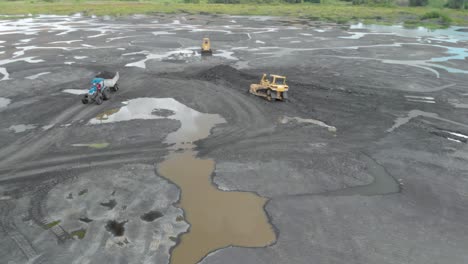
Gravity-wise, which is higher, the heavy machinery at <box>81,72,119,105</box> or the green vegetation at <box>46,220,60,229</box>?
the heavy machinery at <box>81,72,119,105</box>

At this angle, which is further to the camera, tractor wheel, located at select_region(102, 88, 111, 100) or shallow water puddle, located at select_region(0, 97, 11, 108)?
tractor wheel, located at select_region(102, 88, 111, 100)

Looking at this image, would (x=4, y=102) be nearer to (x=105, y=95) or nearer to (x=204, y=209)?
(x=105, y=95)

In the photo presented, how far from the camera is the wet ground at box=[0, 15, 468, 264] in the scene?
38.3ft

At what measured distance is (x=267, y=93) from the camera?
26.1 m

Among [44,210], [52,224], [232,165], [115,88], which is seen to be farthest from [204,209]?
[115,88]

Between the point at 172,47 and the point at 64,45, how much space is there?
13.9m

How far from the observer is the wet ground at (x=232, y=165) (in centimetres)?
1169

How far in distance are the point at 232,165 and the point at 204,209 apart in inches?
141

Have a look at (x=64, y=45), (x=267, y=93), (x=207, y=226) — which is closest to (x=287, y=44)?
(x=267, y=93)

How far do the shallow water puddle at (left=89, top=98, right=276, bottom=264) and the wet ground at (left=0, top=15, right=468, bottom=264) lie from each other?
0.07 metres

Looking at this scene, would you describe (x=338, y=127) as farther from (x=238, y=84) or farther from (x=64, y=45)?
(x=64, y=45)

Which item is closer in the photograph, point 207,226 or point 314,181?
point 207,226

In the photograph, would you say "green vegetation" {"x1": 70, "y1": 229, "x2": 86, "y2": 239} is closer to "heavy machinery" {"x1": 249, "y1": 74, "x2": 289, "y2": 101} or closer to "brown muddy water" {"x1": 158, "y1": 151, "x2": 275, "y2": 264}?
"brown muddy water" {"x1": 158, "y1": 151, "x2": 275, "y2": 264}

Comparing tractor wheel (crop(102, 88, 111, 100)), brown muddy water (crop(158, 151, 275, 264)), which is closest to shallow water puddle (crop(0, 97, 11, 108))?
tractor wheel (crop(102, 88, 111, 100))
